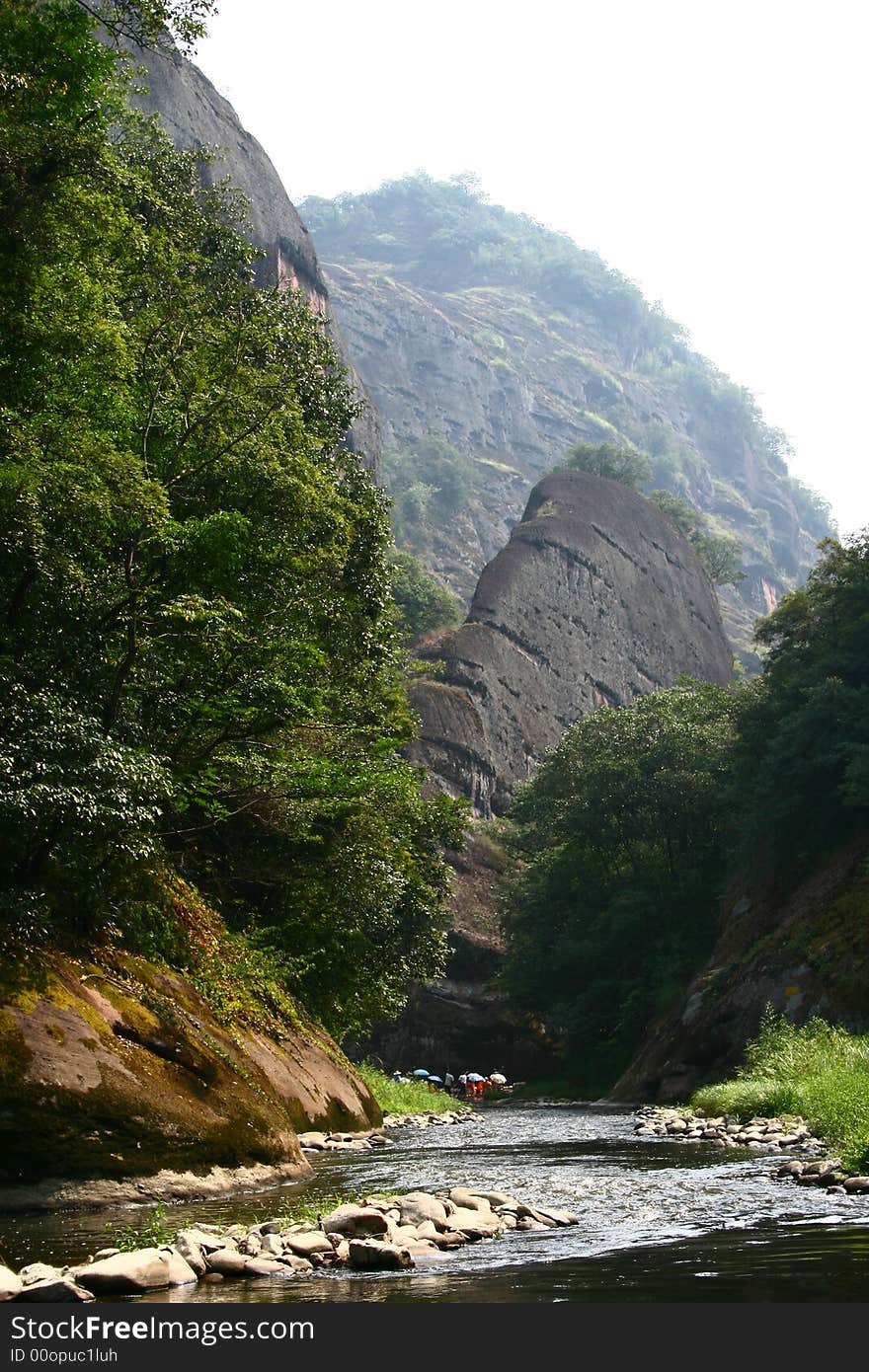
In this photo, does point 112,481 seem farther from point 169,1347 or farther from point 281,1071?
point 169,1347

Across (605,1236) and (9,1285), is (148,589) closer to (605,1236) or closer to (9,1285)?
(605,1236)

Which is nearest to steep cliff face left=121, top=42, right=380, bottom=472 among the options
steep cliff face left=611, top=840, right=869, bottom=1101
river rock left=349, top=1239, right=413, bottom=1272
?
steep cliff face left=611, top=840, right=869, bottom=1101

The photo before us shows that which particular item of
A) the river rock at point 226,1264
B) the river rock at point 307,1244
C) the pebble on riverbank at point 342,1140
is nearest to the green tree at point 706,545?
the pebble on riverbank at point 342,1140

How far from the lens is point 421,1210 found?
375 inches

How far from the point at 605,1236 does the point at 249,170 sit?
86.7 meters

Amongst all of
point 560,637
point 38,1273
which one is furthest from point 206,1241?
point 560,637

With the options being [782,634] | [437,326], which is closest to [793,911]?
[782,634]

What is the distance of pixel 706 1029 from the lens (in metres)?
36.8

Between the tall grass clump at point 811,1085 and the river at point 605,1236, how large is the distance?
1017 millimetres

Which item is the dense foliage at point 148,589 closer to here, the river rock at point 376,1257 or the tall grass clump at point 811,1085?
the river rock at point 376,1257

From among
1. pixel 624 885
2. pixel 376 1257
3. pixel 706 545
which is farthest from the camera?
pixel 706 545

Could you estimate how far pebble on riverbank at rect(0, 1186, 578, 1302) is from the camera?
6789mm

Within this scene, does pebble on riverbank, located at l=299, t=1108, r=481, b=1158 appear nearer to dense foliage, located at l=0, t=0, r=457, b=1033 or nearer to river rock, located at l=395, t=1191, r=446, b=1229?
dense foliage, located at l=0, t=0, r=457, b=1033

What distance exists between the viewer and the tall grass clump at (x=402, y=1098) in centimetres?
3388
